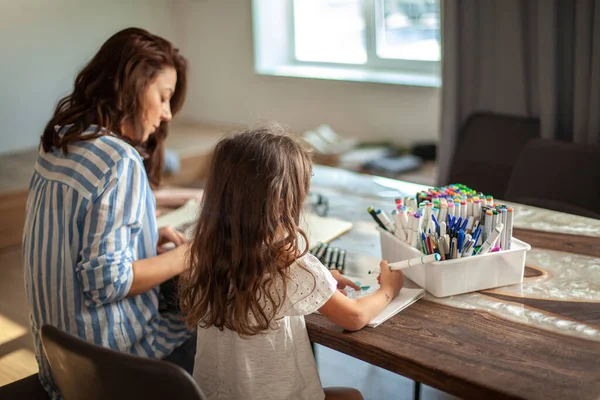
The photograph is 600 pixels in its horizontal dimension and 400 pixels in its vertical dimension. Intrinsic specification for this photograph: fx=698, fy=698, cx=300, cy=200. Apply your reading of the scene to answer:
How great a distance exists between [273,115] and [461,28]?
1.87 meters

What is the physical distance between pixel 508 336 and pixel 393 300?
0.77 feet

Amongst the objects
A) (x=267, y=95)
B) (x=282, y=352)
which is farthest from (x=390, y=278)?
(x=267, y=95)

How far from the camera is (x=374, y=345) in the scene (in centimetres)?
119

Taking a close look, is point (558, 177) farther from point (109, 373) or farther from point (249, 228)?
point (109, 373)

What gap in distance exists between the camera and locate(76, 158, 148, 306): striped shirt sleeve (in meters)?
1.42

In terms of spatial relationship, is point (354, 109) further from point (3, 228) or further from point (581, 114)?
point (3, 228)

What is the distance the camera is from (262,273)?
122cm

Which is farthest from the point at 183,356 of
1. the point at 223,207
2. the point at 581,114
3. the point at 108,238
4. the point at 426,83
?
the point at 426,83

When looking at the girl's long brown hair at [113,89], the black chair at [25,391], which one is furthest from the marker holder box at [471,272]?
the black chair at [25,391]

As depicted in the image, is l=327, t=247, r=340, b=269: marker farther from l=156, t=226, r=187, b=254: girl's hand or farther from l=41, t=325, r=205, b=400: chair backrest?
l=41, t=325, r=205, b=400: chair backrest

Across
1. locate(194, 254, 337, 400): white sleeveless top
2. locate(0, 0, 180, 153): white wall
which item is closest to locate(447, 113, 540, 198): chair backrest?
locate(194, 254, 337, 400): white sleeveless top

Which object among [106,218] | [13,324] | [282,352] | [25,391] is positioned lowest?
[13,324]

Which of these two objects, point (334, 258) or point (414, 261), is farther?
point (334, 258)

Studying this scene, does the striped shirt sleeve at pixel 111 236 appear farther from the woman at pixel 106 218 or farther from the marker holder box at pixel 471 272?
the marker holder box at pixel 471 272
